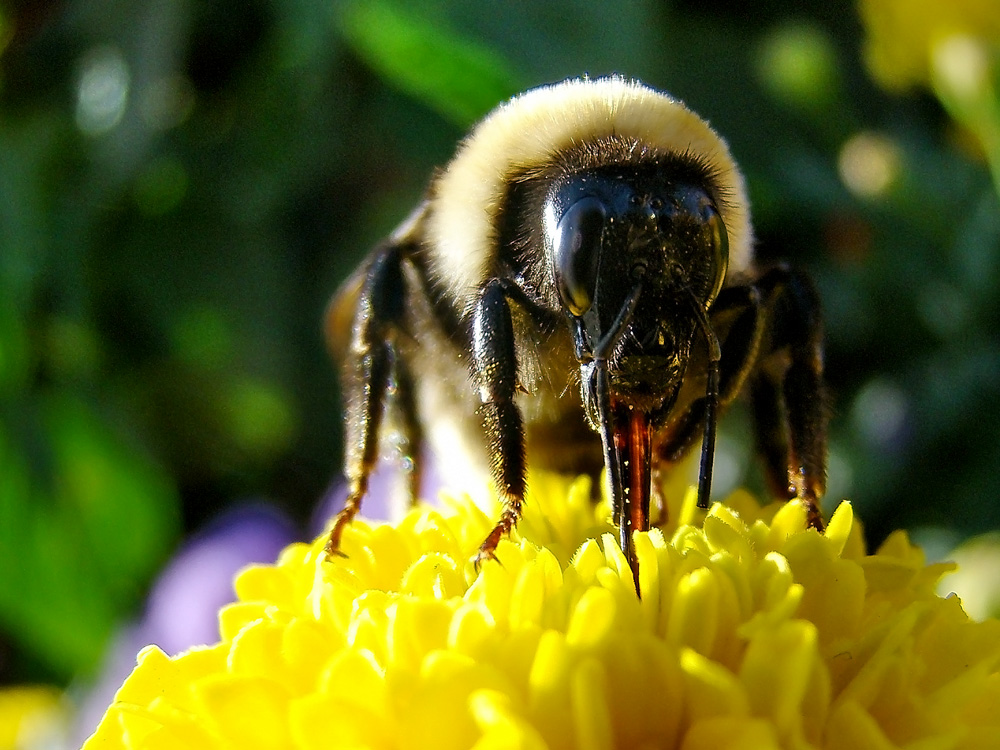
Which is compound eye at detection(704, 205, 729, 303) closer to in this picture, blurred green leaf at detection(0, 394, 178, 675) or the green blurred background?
the green blurred background

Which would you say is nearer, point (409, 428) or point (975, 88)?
point (409, 428)

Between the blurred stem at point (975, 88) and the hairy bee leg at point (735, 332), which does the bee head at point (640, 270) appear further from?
the blurred stem at point (975, 88)

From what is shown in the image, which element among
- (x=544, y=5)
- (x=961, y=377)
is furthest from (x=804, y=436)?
(x=961, y=377)

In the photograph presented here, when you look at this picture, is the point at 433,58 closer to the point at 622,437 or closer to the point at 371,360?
the point at 371,360

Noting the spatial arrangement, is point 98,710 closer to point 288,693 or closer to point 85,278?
point 85,278

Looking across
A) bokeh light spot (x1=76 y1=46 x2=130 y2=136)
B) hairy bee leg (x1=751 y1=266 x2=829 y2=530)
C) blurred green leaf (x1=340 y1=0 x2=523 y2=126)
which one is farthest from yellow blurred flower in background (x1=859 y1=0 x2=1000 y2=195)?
bokeh light spot (x1=76 y1=46 x2=130 y2=136)

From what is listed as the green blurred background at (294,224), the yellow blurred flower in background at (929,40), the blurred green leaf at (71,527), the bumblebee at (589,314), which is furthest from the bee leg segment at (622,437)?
the blurred green leaf at (71,527)

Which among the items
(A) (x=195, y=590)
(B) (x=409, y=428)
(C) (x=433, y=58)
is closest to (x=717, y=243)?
(B) (x=409, y=428)
